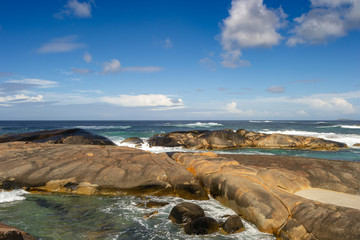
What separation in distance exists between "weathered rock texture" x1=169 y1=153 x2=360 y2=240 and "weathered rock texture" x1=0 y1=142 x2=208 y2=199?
1023 millimetres

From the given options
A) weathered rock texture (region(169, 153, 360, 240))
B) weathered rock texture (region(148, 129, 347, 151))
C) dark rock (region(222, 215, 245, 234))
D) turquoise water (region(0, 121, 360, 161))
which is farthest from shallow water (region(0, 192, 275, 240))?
weathered rock texture (region(148, 129, 347, 151))

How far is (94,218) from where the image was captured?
6191 mm

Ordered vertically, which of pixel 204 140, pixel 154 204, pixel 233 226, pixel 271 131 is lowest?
pixel 154 204

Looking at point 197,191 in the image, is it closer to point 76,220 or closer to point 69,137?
point 76,220

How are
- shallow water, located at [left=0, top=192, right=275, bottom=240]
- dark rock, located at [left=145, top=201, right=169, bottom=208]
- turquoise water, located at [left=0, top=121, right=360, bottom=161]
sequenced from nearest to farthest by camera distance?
shallow water, located at [left=0, top=192, right=275, bottom=240] → dark rock, located at [left=145, top=201, right=169, bottom=208] → turquoise water, located at [left=0, top=121, right=360, bottom=161]

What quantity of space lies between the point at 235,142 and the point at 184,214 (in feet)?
63.3

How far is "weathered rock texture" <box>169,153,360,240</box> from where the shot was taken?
4930 millimetres

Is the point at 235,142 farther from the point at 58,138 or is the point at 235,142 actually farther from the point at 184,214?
the point at 184,214

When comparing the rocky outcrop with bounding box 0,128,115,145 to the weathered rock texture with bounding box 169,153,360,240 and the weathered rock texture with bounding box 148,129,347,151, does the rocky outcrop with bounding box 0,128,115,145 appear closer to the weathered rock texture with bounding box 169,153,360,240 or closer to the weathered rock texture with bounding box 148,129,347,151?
the weathered rock texture with bounding box 148,129,347,151

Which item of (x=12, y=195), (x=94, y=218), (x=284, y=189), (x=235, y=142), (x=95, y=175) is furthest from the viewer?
(x=235, y=142)

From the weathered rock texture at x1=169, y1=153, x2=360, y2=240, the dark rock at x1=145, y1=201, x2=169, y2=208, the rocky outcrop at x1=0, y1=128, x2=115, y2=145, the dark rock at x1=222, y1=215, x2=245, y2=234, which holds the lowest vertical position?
the dark rock at x1=145, y1=201, x2=169, y2=208

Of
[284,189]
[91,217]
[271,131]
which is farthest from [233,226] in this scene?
[271,131]

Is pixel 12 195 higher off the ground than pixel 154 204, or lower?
higher

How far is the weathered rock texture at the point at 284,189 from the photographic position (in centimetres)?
493
